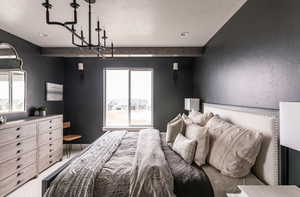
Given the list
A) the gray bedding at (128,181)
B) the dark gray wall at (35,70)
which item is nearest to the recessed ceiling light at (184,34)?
the gray bedding at (128,181)

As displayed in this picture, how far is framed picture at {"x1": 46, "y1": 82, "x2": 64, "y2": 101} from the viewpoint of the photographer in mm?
4328

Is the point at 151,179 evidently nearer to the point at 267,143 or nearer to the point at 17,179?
the point at 267,143

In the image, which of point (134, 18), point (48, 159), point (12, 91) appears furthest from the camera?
point (48, 159)

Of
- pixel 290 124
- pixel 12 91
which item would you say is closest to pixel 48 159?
pixel 12 91

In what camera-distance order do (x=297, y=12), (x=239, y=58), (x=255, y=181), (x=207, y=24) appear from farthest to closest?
(x=207, y=24) < (x=239, y=58) < (x=255, y=181) < (x=297, y=12)

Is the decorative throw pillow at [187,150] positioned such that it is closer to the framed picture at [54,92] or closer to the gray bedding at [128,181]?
the gray bedding at [128,181]

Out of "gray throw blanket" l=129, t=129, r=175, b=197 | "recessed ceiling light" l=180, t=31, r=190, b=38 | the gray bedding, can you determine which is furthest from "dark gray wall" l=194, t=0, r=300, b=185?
"gray throw blanket" l=129, t=129, r=175, b=197

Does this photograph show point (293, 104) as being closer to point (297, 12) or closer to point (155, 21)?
point (297, 12)

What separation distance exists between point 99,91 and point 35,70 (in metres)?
1.61

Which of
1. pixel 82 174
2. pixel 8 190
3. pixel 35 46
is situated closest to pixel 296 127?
pixel 82 174

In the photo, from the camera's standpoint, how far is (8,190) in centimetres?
265

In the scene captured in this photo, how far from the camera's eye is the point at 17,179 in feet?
9.25

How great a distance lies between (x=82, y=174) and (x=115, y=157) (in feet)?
1.76

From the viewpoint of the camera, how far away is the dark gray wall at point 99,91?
4.99 meters
